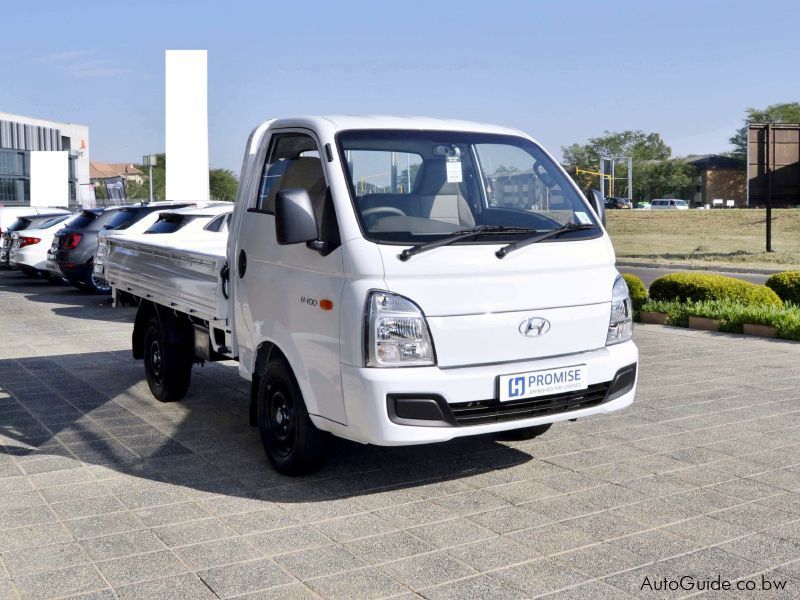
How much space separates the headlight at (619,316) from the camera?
532 cm

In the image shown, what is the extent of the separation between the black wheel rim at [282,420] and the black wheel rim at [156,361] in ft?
7.62

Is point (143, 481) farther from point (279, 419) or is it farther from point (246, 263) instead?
point (246, 263)

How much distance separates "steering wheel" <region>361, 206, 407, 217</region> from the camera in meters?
5.02

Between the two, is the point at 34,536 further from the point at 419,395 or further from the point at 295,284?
the point at 419,395

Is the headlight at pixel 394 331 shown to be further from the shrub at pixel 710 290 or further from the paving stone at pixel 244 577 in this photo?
the shrub at pixel 710 290

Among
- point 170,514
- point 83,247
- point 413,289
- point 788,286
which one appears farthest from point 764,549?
point 83,247

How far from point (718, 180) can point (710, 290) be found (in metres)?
109

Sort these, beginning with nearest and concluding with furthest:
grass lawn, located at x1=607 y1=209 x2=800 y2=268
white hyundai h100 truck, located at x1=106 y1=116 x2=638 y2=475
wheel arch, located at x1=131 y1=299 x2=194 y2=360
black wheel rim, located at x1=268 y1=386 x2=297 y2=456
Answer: white hyundai h100 truck, located at x1=106 y1=116 x2=638 y2=475
black wheel rim, located at x1=268 y1=386 x2=297 y2=456
wheel arch, located at x1=131 y1=299 x2=194 y2=360
grass lawn, located at x1=607 y1=209 x2=800 y2=268

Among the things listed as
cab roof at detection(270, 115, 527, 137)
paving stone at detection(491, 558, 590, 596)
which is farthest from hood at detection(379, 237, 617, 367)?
paving stone at detection(491, 558, 590, 596)

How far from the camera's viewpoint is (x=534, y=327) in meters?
4.96

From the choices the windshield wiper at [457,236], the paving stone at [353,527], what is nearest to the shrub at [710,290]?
the windshield wiper at [457,236]

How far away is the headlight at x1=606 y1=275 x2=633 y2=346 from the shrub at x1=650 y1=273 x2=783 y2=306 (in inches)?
284

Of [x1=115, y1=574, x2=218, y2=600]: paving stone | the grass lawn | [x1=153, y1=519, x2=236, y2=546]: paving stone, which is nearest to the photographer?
[x1=115, y1=574, x2=218, y2=600]: paving stone

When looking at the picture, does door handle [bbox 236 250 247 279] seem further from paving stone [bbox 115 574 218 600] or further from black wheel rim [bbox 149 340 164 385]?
paving stone [bbox 115 574 218 600]
